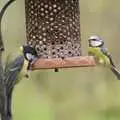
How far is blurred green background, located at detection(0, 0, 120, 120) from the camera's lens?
475cm

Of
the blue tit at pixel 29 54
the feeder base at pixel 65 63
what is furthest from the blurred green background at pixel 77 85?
the feeder base at pixel 65 63

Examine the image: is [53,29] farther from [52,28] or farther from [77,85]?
[77,85]

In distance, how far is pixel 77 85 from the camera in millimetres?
5066

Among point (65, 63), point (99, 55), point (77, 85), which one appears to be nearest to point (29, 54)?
point (65, 63)

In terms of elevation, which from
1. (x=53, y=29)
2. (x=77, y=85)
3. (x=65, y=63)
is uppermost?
(x=53, y=29)

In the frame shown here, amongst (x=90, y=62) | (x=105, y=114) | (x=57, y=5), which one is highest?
(x=57, y=5)

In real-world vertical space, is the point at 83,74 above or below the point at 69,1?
below

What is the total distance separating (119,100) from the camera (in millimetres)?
5020

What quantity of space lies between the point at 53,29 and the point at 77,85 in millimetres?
1649

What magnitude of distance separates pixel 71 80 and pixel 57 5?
168cm

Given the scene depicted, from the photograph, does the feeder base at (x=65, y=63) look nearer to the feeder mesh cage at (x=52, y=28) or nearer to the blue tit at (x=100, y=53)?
the blue tit at (x=100, y=53)

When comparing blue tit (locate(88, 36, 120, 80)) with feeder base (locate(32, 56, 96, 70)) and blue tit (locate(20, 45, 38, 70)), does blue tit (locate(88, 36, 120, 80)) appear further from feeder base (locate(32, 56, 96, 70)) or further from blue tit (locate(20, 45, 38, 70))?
blue tit (locate(20, 45, 38, 70))

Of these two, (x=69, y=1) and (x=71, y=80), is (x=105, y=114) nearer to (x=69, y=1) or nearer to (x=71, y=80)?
(x=71, y=80)

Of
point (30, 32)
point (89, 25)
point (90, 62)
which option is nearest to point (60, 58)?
point (90, 62)
